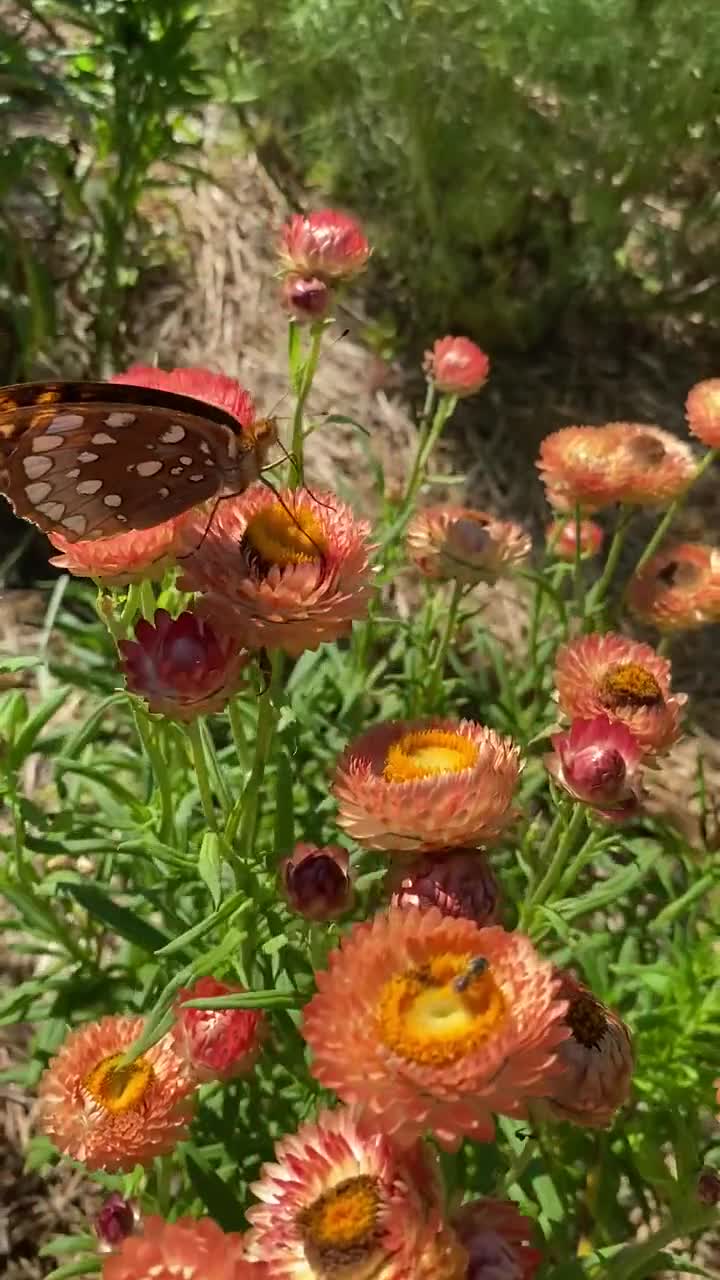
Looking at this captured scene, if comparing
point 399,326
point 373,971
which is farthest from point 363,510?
point 373,971

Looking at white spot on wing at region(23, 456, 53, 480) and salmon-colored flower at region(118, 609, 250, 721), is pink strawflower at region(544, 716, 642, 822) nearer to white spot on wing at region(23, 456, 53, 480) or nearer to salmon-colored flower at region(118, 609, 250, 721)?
salmon-colored flower at region(118, 609, 250, 721)

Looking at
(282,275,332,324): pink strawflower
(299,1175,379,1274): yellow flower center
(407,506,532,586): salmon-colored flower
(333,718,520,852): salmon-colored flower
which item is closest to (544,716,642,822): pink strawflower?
(333,718,520,852): salmon-colored flower

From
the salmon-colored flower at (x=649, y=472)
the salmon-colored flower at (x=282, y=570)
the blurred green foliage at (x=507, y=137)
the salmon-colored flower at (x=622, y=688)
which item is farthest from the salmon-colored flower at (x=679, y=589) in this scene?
the blurred green foliage at (x=507, y=137)

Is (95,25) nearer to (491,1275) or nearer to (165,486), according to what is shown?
(165,486)

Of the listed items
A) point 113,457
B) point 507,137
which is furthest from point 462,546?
point 507,137

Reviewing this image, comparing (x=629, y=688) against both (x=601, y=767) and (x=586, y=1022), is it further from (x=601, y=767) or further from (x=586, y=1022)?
(x=586, y=1022)

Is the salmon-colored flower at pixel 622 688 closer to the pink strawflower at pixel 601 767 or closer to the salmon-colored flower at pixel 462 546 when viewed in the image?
the pink strawflower at pixel 601 767
